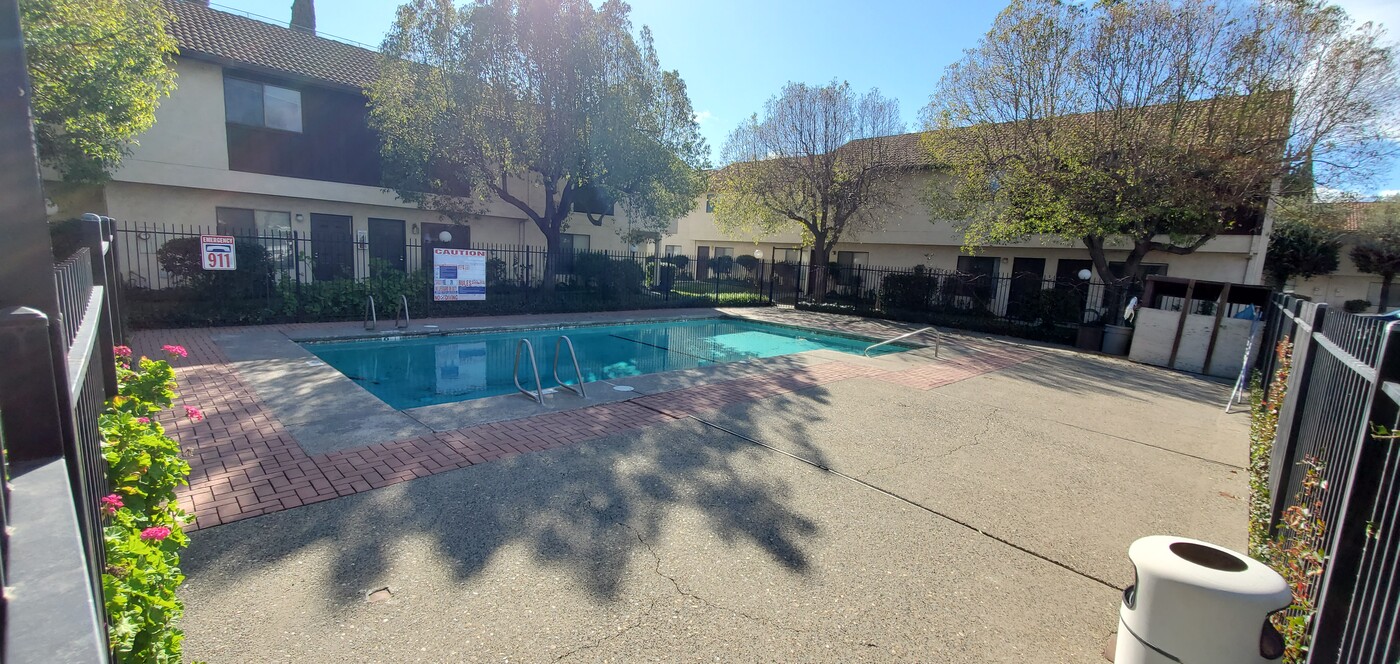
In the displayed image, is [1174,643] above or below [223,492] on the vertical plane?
above

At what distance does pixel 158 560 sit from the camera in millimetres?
2191

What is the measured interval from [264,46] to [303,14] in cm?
484

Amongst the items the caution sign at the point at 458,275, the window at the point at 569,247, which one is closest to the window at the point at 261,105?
the caution sign at the point at 458,275

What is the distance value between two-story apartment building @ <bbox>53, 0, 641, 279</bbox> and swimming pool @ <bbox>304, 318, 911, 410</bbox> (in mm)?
3701

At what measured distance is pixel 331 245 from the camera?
16.9 meters

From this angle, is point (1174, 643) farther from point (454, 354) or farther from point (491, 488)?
point (454, 354)

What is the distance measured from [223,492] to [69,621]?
13.6 ft

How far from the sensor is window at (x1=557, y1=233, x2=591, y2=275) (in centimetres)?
1925

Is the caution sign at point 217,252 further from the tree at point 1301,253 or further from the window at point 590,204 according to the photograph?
the tree at point 1301,253

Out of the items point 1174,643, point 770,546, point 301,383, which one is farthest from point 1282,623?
point 301,383

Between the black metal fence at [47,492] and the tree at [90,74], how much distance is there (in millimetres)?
11032

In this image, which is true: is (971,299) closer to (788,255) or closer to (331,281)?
(788,255)

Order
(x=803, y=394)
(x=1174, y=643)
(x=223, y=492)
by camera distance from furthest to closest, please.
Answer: (x=803, y=394), (x=223, y=492), (x=1174, y=643)

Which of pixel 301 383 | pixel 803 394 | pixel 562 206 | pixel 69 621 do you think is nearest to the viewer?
pixel 69 621
